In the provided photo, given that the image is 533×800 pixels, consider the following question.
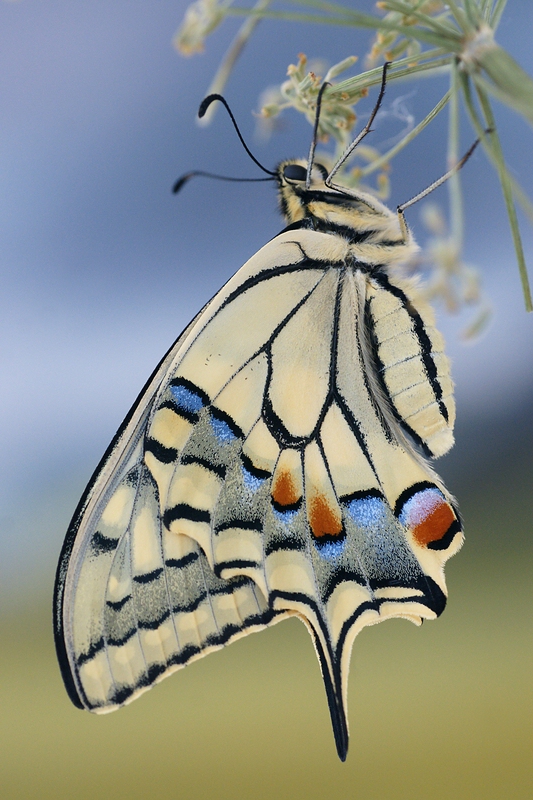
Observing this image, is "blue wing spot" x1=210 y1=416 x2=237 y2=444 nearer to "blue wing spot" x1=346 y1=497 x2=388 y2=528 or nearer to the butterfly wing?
the butterfly wing

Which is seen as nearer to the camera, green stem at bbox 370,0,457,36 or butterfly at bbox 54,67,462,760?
green stem at bbox 370,0,457,36


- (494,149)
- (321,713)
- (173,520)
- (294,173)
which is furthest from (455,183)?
(321,713)

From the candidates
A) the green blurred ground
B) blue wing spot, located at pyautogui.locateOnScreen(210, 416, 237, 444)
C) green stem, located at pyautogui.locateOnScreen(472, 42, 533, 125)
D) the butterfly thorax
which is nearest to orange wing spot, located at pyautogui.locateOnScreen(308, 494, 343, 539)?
blue wing spot, located at pyautogui.locateOnScreen(210, 416, 237, 444)

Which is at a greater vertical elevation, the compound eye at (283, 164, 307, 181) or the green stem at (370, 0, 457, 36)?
the compound eye at (283, 164, 307, 181)

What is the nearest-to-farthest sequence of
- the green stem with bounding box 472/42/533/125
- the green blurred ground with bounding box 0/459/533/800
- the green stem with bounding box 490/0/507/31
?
the green stem with bounding box 472/42/533/125, the green stem with bounding box 490/0/507/31, the green blurred ground with bounding box 0/459/533/800

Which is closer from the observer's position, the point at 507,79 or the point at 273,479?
the point at 507,79

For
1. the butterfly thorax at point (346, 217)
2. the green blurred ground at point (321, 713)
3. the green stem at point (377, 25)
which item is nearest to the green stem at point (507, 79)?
the green stem at point (377, 25)

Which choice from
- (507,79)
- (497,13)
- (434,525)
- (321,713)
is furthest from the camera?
(321,713)

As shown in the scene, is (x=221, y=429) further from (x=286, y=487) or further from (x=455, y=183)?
(x=455, y=183)
